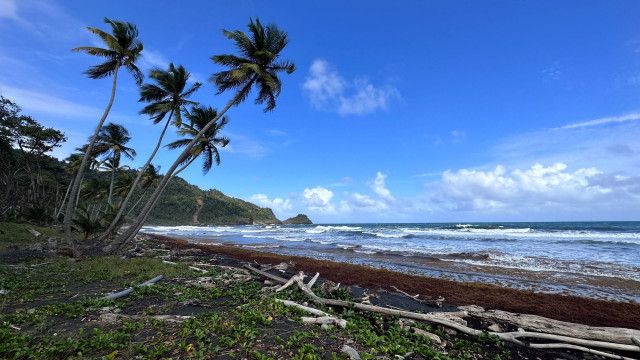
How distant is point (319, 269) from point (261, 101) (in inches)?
350

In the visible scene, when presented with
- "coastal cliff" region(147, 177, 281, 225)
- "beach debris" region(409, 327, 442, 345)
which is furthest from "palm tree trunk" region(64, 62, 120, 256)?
"coastal cliff" region(147, 177, 281, 225)

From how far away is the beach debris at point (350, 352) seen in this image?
462cm

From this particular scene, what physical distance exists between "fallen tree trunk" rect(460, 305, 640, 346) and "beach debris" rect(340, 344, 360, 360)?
409 centimetres

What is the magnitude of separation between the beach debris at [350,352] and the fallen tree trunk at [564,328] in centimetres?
409

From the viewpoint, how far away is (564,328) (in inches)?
265

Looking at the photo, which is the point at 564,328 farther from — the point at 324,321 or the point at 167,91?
the point at 167,91

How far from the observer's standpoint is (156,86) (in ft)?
59.7

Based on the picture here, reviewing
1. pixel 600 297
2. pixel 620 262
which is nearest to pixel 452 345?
pixel 600 297

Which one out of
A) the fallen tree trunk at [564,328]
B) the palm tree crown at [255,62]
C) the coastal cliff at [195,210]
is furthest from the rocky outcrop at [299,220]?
the fallen tree trunk at [564,328]

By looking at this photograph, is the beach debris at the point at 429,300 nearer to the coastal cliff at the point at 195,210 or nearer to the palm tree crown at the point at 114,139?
the palm tree crown at the point at 114,139

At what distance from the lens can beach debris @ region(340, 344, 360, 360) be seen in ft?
15.1

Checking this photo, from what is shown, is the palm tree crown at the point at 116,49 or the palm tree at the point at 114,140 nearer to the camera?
the palm tree crown at the point at 116,49

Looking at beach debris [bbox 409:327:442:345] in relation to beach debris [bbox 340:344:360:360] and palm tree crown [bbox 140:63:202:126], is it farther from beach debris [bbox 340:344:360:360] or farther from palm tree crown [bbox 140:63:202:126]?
palm tree crown [bbox 140:63:202:126]

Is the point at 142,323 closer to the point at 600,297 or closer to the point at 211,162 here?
the point at 600,297
